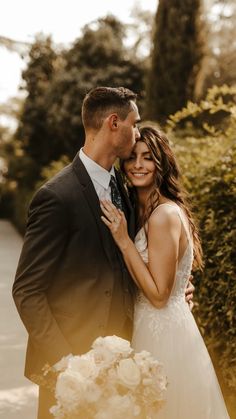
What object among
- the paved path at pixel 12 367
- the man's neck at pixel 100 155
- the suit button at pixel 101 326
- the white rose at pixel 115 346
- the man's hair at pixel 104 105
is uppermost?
the man's hair at pixel 104 105

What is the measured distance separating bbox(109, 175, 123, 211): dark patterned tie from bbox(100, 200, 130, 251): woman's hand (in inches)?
6.8

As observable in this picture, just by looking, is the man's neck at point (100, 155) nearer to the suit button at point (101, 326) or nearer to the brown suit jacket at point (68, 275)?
the brown suit jacket at point (68, 275)

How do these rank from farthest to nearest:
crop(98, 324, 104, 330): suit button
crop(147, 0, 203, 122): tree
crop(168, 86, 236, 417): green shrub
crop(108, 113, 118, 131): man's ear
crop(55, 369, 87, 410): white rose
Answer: crop(147, 0, 203, 122): tree → crop(168, 86, 236, 417): green shrub → crop(108, 113, 118, 131): man's ear → crop(98, 324, 104, 330): suit button → crop(55, 369, 87, 410): white rose

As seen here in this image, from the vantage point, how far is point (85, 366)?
2.01 metres

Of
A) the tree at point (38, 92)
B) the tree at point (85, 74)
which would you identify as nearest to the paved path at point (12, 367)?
the tree at point (85, 74)

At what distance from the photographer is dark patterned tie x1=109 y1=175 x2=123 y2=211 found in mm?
2998

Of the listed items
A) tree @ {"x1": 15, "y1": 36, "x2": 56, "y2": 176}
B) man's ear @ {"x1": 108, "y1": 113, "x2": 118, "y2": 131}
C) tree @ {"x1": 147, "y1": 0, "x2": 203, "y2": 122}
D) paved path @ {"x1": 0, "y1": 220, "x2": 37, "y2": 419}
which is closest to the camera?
man's ear @ {"x1": 108, "y1": 113, "x2": 118, "y2": 131}

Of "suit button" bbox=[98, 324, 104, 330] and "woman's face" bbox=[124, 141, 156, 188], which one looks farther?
"woman's face" bbox=[124, 141, 156, 188]

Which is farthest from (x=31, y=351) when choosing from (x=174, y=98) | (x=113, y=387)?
(x=174, y=98)

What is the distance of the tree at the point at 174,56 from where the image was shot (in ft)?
42.5

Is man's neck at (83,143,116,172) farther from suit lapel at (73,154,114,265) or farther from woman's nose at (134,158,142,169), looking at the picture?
woman's nose at (134,158,142,169)

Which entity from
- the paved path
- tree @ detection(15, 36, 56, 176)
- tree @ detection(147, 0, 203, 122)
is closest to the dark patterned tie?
the paved path

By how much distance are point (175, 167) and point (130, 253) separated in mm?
745

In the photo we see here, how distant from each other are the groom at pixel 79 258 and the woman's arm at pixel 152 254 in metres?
0.05
